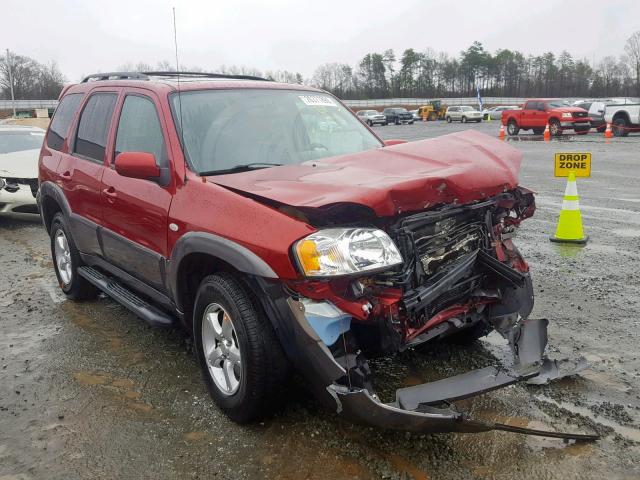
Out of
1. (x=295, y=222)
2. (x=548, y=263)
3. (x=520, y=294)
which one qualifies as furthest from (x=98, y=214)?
(x=548, y=263)

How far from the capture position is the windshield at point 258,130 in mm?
3684

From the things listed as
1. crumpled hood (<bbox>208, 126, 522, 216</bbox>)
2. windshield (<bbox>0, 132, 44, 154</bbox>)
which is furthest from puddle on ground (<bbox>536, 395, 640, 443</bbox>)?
windshield (<bbox>0, 132, 44, 154</bbox>)

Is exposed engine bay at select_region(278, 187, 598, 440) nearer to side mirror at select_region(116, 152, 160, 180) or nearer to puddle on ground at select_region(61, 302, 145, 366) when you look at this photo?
side mirror at select_region(116, 152, 160, 180)

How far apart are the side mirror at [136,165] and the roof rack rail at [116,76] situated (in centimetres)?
125

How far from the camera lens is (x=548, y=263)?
6242 mm

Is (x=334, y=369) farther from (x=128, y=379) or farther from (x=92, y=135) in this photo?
(x=92, y=135)

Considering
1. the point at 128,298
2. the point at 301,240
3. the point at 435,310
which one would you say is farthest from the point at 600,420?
the point at 128,298

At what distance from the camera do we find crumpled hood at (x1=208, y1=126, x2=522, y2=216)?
282cm

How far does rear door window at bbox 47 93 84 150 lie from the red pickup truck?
25.6 metres

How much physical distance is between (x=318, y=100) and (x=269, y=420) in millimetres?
2573

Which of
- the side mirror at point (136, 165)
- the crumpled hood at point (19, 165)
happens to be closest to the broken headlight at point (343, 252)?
the side mirror at point (136, 165)

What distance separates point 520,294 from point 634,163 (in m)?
14.0

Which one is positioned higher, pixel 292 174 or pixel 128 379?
pixel 292 174

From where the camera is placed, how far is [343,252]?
273 cm
